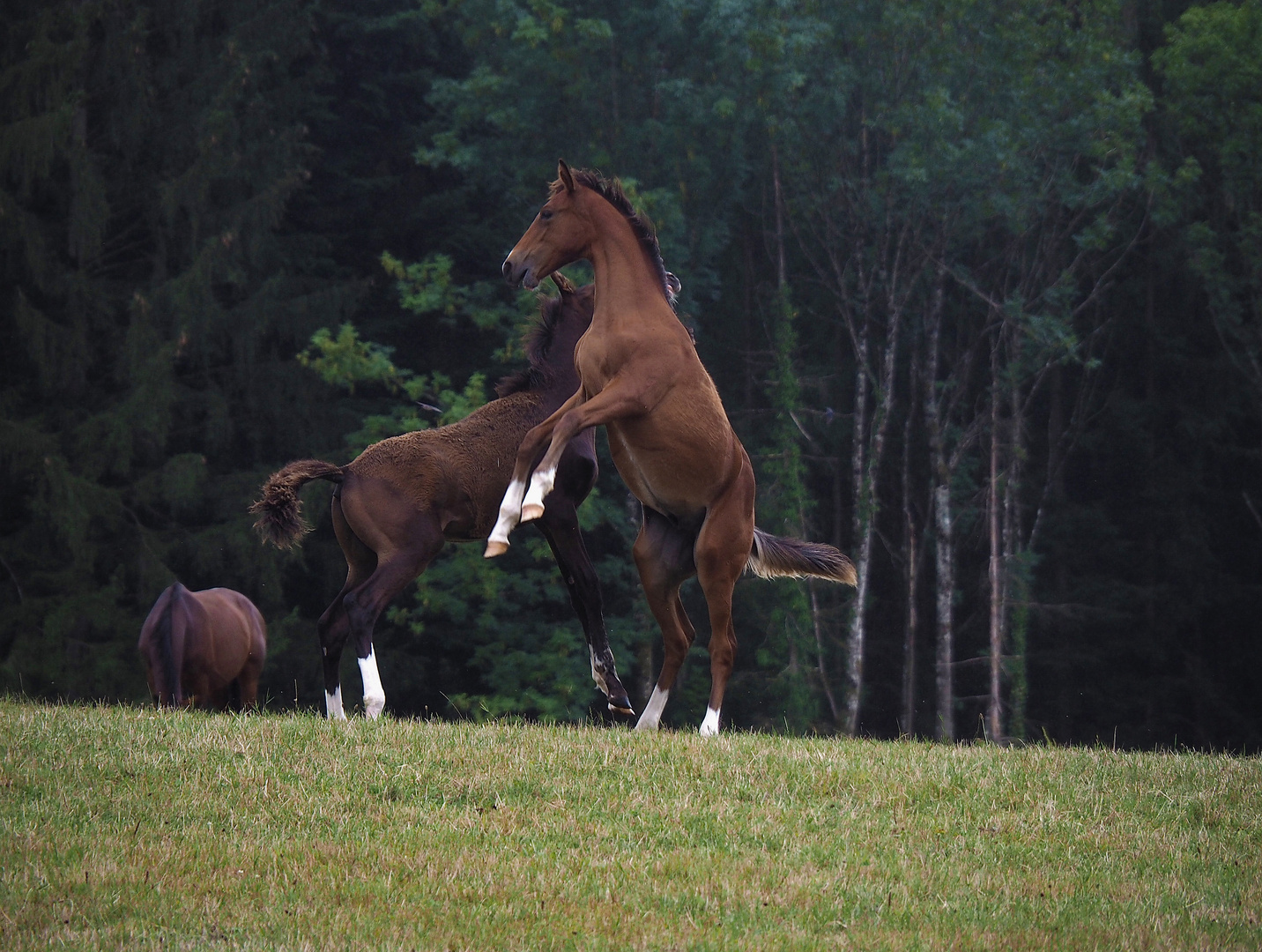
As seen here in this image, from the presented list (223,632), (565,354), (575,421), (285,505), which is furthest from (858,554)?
(575,421)

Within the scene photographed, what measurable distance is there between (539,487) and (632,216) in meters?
2.21

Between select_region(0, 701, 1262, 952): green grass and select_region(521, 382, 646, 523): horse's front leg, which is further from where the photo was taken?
select_region(521, 382, 646, 523): horse's front leg

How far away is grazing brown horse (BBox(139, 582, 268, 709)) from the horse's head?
4760mm

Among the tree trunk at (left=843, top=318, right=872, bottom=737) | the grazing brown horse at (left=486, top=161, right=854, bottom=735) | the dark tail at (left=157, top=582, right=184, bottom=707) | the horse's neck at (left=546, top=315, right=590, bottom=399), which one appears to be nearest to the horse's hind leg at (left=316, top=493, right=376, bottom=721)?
the horse's neck at (left=546, top=315, right=590, bottom=399)

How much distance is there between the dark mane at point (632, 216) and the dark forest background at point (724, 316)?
1288cm

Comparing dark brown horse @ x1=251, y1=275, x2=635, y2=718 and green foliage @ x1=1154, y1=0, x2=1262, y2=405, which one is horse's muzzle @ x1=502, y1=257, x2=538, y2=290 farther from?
green foliage @ x1=1154, y1=0, x2=1262, y2=405

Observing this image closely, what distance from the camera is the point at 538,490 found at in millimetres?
7691

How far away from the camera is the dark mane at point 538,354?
1050cm

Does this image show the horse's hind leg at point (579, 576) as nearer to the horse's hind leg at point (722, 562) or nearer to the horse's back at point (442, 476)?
the horse's back at point (442, 476)

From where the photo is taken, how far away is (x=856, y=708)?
84.6 feet

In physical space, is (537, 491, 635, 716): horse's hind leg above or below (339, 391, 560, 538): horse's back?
below

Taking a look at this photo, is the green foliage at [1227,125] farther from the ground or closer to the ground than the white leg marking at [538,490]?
farther from the ground

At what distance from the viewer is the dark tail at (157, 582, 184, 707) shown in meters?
11.5

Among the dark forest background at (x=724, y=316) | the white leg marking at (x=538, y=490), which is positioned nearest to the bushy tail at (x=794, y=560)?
the white leg marking at (x=538, y=490)
